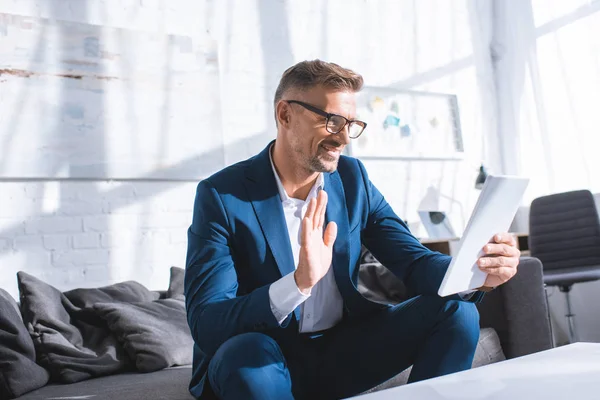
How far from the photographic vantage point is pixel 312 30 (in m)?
4.35

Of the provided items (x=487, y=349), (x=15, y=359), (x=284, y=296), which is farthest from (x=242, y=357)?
(x=487, y=349)

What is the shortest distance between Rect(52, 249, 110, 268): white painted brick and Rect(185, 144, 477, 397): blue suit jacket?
1760 millimetres

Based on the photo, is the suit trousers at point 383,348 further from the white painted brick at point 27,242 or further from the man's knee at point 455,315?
the white painted brick at point 27,242

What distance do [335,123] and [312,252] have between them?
1.59 feet

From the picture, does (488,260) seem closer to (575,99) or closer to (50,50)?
(50,50)

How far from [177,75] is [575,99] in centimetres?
274

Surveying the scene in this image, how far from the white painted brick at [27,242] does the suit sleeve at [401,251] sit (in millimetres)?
1846

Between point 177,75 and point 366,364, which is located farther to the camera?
point 177,75

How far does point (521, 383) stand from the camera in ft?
3.92

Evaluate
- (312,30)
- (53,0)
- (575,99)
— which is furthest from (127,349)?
(575,99)

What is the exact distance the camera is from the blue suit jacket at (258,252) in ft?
4.95

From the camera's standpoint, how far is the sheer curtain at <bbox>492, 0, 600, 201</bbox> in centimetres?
454

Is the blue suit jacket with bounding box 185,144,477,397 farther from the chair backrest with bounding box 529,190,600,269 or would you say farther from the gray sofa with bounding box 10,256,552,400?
the chair backrest with bounding box 529,190,600,269

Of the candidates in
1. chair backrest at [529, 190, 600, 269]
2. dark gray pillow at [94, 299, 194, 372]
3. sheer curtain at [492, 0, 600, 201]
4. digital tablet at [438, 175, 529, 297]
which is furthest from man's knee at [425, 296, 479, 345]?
sheer curtain at [492, 0, 600, 201]
